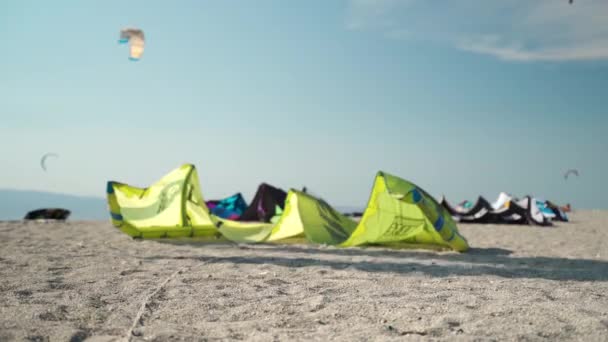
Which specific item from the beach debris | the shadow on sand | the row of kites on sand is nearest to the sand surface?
the shadow on sand

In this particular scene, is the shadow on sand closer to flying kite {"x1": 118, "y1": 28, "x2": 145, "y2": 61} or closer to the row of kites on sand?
the row of kites on sand

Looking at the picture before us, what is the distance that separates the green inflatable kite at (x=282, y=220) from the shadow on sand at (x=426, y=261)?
40 centimetres

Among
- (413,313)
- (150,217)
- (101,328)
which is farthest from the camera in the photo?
(150,217)

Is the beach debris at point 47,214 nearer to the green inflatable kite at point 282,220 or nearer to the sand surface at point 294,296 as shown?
the green inflatable kite at point 282,220

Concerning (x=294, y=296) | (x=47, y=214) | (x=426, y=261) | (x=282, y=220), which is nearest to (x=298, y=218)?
(x=282, y=220)

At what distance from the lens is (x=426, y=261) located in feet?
23.8

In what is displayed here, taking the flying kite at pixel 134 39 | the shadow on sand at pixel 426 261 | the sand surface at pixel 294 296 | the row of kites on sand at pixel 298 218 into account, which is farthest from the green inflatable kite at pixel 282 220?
the flying kite at pixel 134 39

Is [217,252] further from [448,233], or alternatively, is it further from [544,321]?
[544,321]

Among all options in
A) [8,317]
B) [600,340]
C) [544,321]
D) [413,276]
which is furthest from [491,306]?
[8,317]

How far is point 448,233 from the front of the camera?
8305mm

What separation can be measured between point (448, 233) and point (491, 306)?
14.3ft

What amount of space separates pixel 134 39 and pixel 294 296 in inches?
435

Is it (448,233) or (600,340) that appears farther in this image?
(448,233)

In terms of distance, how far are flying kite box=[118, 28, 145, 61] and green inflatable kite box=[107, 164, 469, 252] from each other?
4.14 meters
